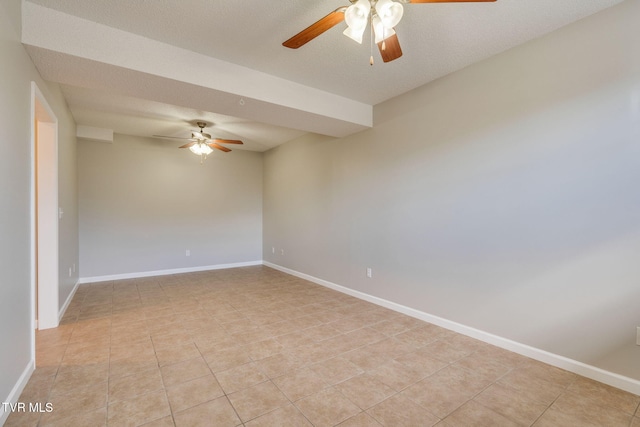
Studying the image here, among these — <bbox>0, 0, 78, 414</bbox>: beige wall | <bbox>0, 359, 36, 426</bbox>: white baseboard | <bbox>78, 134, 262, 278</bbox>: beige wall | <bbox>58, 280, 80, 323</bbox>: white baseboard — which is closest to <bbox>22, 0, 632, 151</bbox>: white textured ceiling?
<bbox>0, 0, 78, 414</bbox>: beige wall

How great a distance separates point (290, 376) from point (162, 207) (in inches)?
181

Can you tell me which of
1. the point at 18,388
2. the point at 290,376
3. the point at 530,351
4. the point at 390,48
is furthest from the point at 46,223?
the point at 530,351

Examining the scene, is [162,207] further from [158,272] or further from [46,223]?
[46,223]

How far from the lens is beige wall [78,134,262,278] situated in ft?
16.0

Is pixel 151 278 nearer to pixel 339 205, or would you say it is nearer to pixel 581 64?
pixel 339 205

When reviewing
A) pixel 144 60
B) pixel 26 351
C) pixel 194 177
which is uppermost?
pixel 144 60

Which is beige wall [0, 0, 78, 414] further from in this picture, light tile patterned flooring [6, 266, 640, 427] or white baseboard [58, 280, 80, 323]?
white baseboard [58, 280, 80, 323]

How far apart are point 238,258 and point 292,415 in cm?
490

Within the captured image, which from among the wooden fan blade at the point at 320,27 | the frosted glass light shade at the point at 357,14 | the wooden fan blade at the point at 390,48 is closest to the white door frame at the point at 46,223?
the wooden fan blade at the point at 320,27

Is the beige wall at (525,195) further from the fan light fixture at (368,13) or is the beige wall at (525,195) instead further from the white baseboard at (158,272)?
the white baseboard at (158,272)

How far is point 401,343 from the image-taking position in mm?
2654

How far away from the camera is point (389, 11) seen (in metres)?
1.52

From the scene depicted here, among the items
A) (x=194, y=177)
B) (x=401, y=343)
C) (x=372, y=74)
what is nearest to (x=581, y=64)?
(x=372, y=74)

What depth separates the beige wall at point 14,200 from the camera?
64.1 inches
